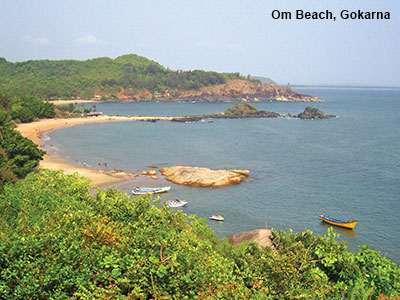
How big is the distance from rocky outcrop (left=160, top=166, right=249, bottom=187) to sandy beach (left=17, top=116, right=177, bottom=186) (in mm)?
6910

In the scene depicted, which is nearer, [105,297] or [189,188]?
[105,297]

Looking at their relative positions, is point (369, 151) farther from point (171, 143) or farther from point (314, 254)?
point (314, 254)

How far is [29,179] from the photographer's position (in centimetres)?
2689

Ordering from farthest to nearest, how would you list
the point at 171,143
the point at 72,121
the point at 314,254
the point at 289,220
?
the point at 72,121
the point at 171,143
the point at 289,220
the point at 314,254

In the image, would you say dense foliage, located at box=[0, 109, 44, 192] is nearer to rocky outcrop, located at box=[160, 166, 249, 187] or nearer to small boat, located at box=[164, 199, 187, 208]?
small boat, located at box=[164, 199, 187, 208]

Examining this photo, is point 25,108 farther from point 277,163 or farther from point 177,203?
point 177,203

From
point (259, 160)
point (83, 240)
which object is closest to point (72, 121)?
point (259, 160)

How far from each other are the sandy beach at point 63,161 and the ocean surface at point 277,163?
3007 mm

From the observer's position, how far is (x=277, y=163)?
62.7 metres

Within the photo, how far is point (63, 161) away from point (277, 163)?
123 ft

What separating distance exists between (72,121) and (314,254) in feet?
347

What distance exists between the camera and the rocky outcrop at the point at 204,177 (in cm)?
4972

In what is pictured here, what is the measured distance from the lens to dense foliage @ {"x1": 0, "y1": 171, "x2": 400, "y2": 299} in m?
11.5

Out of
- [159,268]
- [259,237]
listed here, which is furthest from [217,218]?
[159,268]
